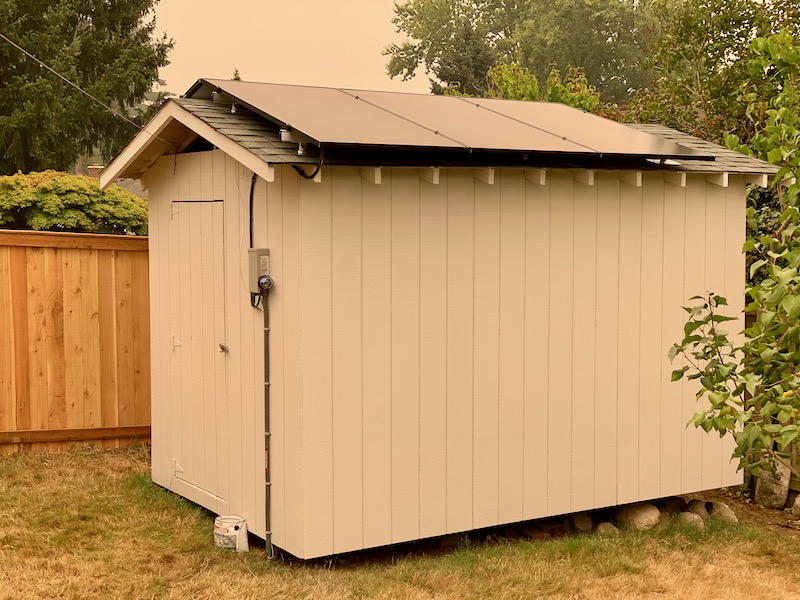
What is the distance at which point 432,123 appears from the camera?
625 cm

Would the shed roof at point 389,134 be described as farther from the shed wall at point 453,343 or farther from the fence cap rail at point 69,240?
the fence cap rail at point 69,240

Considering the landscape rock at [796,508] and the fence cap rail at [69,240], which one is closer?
the landscape rock at [796,508]

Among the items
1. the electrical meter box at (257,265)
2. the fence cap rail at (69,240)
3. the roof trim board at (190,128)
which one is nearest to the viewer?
the roof trim board at (190,128)

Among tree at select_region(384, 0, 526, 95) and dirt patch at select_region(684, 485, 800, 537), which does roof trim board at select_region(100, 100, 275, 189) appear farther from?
tree at select_region(384, 0, 526, 95)

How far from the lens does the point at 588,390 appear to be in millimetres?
6680

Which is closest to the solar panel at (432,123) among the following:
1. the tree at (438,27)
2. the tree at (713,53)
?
the tree at (713,53)

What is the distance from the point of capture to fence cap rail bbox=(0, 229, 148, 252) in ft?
26.9

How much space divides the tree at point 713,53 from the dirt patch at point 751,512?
189 inches

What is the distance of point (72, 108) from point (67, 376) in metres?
13.9

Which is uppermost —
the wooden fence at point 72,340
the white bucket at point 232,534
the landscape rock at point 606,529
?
the wooden fence at point 72,340

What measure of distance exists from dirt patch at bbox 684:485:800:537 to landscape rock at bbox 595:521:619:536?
110cm

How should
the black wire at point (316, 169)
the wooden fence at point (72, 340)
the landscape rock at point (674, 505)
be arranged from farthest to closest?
the wooden fence at point (72, 340) < the landscape rock at point (674, 505) < the black wire at point (316, 169)

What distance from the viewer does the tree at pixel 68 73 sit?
20578 millimetres

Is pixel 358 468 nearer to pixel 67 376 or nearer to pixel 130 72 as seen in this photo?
pixel 67 376
